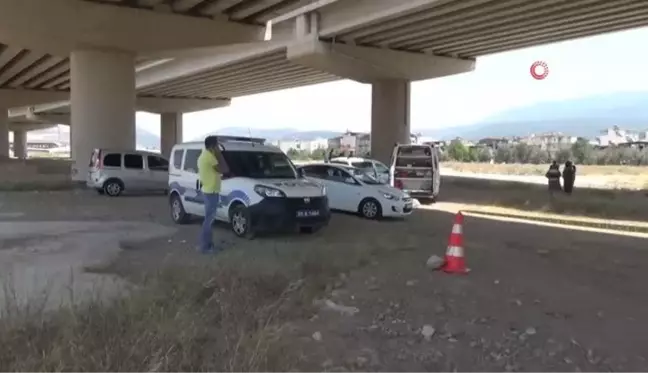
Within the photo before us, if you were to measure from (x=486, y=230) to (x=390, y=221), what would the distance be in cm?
254

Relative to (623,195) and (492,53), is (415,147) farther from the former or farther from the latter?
(492,53)

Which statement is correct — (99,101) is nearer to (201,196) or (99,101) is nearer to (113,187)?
(113,187)

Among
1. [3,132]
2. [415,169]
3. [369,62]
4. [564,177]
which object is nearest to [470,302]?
[415,169]

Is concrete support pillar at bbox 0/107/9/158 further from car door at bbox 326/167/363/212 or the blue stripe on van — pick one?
the blue stripe on van

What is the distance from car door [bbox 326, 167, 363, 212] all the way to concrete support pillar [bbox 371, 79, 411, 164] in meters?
23.9

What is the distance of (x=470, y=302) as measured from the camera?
24.4ft

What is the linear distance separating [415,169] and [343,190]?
5549mm

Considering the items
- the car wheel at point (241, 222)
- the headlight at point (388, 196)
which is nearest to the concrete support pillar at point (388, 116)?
the headlight at point (388, 196)

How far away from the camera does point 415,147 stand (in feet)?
73.7

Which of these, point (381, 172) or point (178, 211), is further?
point (381, 172)

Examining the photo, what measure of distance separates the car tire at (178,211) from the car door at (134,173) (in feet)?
29.2

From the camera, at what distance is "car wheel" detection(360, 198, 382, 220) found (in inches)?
672

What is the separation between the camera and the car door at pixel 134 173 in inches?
898

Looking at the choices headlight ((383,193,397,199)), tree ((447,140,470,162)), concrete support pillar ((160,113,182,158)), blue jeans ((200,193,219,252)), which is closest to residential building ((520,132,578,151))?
tree ((447,140,470,162))
